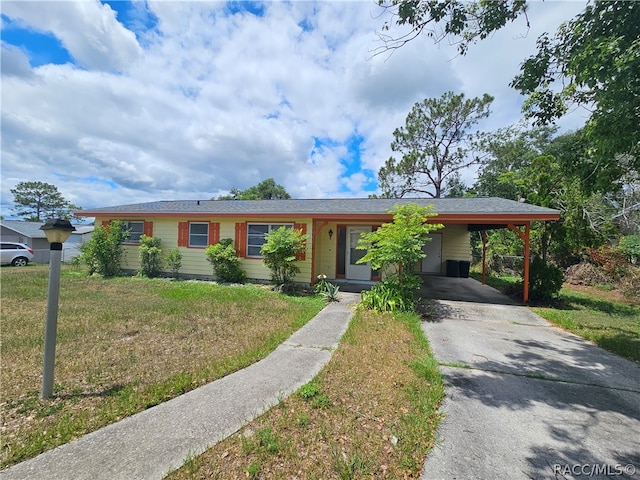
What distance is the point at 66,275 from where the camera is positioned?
1123 centimetres

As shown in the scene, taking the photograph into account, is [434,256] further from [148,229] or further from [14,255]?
[14,255]

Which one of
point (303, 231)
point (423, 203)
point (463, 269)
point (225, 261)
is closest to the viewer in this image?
point (303, 231)

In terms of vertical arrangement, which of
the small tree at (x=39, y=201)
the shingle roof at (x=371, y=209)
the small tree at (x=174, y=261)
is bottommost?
the small tree at (x=174, y=261)

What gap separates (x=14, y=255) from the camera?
53.9 feet


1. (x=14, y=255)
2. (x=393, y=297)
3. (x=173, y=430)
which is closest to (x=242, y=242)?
(x=393, y=297)

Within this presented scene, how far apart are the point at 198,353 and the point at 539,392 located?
456 cm

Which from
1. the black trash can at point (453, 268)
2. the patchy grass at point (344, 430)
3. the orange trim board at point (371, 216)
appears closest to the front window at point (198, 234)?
the orange trim board at point (371, 216)

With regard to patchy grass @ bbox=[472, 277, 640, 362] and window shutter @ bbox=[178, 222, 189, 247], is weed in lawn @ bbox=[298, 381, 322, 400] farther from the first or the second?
window shutter @ bbox=[178, 222, 189, 247]

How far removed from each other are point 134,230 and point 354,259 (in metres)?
9.28

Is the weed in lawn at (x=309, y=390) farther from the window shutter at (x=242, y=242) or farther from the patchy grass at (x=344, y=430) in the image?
the window shutter at (x=242, y=242)

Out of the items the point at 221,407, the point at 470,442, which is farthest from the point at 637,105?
the point at 221,407

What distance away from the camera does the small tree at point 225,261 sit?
33.1 ft

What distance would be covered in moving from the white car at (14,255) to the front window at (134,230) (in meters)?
10.6

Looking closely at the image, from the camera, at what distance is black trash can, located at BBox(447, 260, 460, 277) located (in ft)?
43.6
